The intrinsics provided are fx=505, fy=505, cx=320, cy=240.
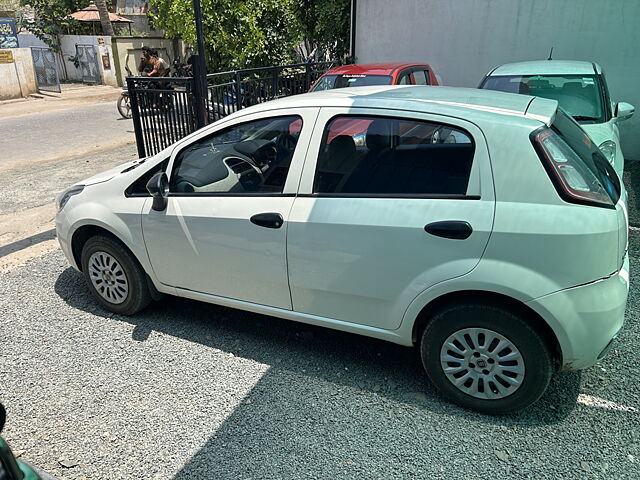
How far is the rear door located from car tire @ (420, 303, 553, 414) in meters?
0.25

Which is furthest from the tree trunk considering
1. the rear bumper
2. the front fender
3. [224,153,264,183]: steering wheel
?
the rear bumper

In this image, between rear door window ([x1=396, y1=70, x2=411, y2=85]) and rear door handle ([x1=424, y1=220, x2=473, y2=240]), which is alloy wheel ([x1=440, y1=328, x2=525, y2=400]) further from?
rear door window ([x1=396, y1=70, x2=411, y2=85])

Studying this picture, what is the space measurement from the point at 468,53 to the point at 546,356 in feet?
28.5

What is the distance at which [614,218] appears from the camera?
2547mm

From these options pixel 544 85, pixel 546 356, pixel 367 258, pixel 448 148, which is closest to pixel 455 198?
pixel 448 148

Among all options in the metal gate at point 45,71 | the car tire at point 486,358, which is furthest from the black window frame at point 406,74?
the metal gate at point 45,71

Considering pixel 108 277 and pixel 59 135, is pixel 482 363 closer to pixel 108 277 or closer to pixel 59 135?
pixel 108 277

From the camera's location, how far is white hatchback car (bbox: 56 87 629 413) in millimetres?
2553

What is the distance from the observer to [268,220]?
312 cm

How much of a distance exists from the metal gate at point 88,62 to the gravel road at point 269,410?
2239cm

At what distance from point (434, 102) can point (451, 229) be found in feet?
2.58

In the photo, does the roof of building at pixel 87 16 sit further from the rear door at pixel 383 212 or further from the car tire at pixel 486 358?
the car tire at pixel 486 358

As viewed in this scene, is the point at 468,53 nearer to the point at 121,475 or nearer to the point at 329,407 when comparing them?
the point at 329,407

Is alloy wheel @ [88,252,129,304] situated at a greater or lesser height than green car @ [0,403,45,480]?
lesser
